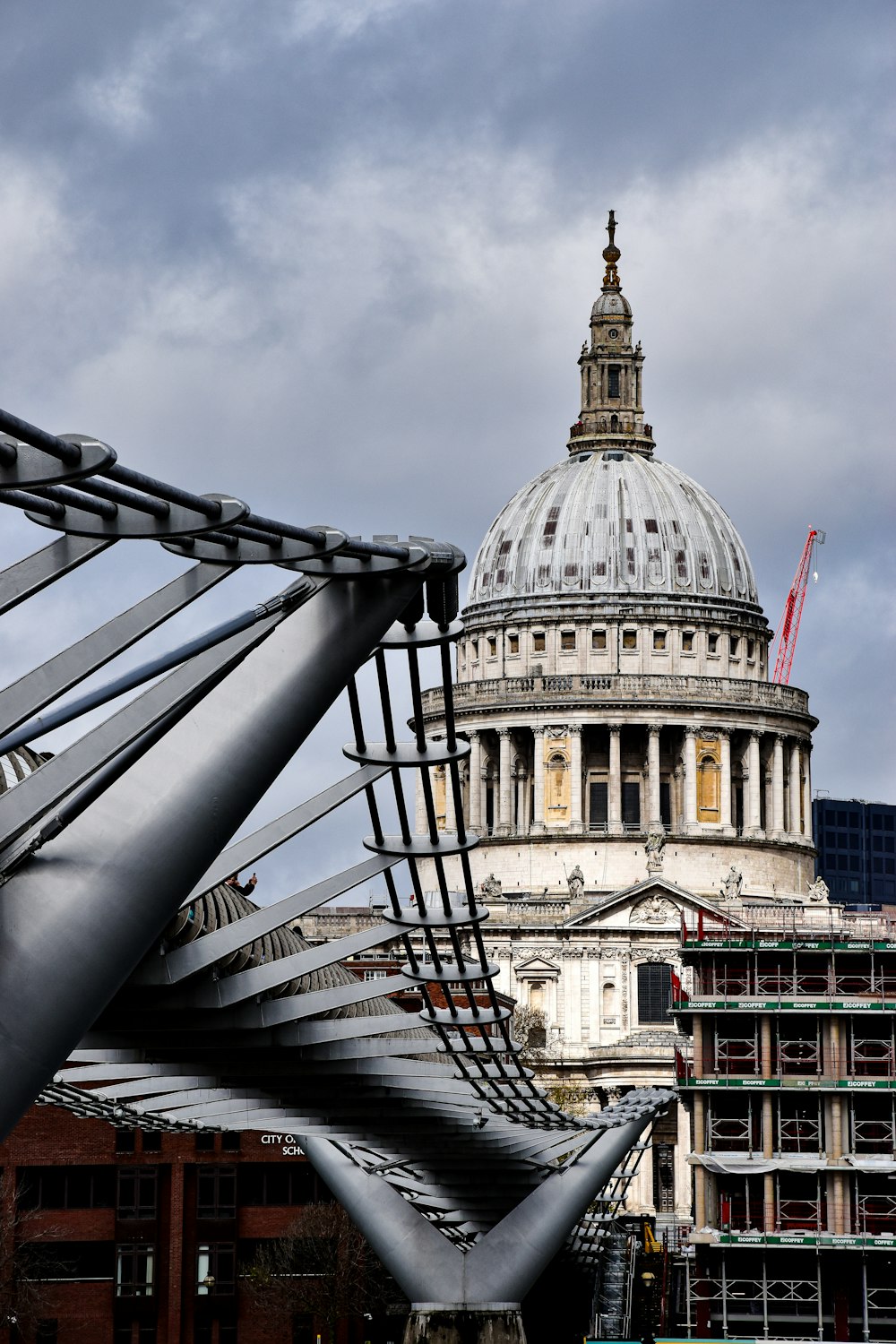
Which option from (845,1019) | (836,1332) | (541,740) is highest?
(541,740)

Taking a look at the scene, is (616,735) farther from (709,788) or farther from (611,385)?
(611,385)

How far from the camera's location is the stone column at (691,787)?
151125mm

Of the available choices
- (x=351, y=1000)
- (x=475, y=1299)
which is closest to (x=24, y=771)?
(x=351, y=1000)

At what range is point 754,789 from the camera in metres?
153

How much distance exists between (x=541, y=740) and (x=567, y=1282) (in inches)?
2855

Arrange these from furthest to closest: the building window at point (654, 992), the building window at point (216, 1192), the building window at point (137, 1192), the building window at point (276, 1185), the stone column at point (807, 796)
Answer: the stone column at point (807, 796), the building window at point (654, 992), the building window at point (276, 1185), the building window at point (216, 1192), the building window at point (137, 1192)

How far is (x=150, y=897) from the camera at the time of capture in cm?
2088

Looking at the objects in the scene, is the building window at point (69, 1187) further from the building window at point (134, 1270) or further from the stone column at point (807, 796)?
the stone column at point (807, 796)

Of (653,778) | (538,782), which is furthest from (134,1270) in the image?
(653,778)

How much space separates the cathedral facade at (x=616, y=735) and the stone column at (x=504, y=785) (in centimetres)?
14

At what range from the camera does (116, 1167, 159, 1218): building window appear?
8281cm

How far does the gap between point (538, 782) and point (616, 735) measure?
5165 millimetres

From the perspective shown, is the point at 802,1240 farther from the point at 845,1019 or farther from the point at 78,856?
the point at 78,856

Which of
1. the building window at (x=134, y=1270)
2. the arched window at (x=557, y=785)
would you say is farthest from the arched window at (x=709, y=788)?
the building window at (x=134, y=1270)
